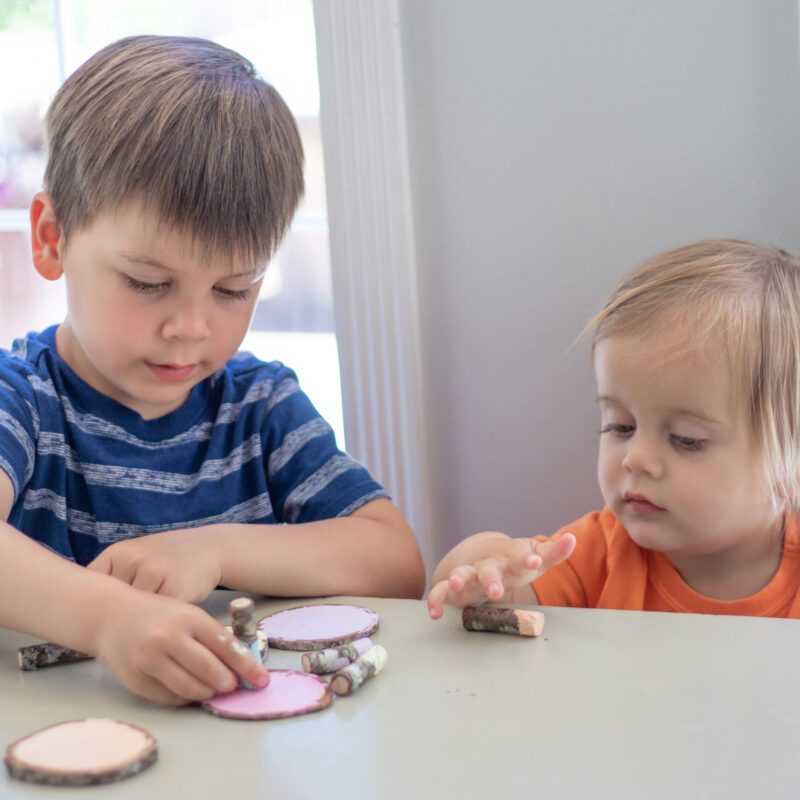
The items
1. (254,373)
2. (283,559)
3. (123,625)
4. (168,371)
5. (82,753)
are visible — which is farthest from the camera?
(254,373)

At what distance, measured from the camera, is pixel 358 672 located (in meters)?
0.60

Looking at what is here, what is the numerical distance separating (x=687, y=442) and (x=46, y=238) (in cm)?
70

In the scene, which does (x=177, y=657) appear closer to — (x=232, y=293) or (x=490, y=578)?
(x=490, y=578)

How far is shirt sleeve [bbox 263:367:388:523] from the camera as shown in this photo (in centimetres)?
103

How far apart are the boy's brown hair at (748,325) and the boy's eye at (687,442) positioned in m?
0.05

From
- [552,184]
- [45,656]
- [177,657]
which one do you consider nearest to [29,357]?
[45,656]

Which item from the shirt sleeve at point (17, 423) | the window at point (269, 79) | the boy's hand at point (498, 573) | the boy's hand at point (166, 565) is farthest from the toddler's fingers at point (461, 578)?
the window at point (269, 79)

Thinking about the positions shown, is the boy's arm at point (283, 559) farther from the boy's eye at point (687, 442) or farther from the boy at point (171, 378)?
the boy's eye at point (687, 442)

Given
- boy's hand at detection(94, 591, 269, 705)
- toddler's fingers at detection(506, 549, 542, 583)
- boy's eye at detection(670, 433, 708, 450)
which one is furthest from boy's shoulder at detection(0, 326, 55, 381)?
boy's eye at detection(670, 433, 708, 450)

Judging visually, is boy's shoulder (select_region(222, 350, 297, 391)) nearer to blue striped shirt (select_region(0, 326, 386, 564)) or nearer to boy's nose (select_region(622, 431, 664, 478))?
blue striped shirt (select_region(0, 326, 386, 564))

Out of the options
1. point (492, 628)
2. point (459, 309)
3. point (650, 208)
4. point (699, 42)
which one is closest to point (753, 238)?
point (650, 208)

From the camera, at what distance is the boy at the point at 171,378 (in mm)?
888

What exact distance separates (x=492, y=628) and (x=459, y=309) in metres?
0.66

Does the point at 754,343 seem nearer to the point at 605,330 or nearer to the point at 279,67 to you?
the point at 605,330
